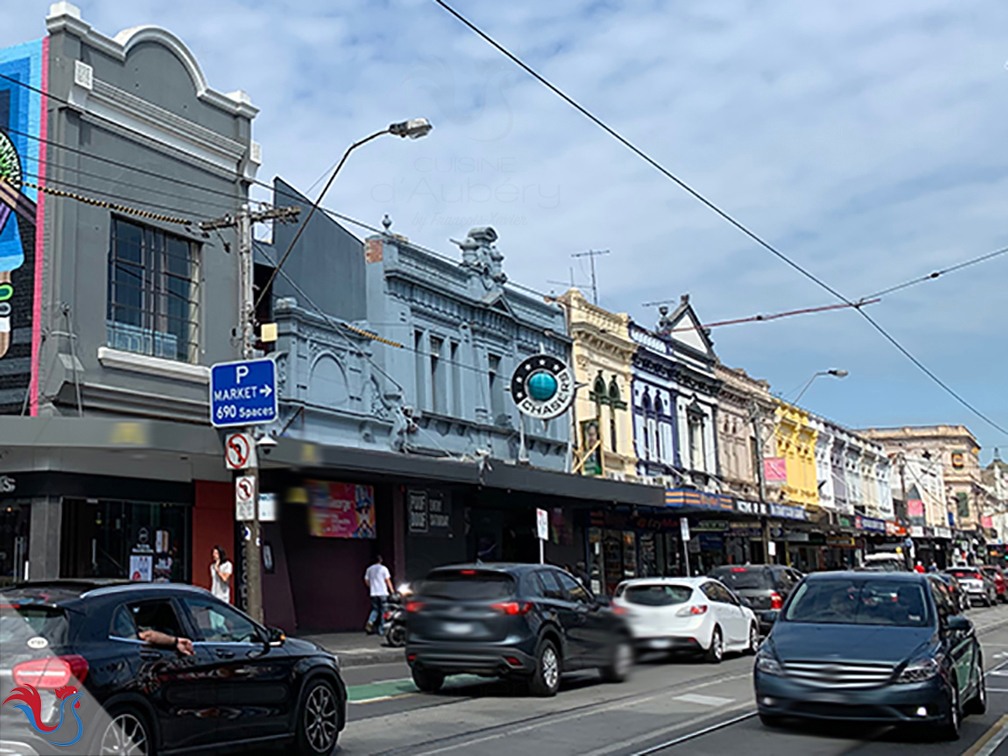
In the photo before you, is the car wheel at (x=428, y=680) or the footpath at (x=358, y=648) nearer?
the car wheel at (x=428, y=680)

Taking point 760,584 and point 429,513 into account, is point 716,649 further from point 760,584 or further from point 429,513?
point 429,513

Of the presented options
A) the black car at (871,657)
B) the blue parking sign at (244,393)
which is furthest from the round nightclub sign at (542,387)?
the black car at (871,657)

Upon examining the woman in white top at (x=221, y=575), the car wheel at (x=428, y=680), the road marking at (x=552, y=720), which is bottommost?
the road marking at (x=552, y=720)

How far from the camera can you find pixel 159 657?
7.90 m

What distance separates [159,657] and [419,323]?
69.4 ft

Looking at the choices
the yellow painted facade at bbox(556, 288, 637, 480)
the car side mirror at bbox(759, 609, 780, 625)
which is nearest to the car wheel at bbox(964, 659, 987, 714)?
the car side mirror at bbox(759, 609, 780, 625)

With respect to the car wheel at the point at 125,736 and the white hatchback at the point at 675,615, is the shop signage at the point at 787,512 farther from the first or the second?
the car wheel at the point at 125,736

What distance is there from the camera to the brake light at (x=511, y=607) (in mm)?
13438

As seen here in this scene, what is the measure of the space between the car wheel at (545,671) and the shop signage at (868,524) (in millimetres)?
41732

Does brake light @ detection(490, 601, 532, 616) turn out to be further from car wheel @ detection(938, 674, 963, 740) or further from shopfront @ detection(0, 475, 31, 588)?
shopfront @ detection(0, 475, 31, 588)

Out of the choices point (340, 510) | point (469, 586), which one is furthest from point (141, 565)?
point (469, 586)

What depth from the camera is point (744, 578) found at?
80.1ft

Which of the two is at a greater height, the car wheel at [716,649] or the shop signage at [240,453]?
the shop signage at [240,453]

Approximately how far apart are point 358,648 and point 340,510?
4904mm
